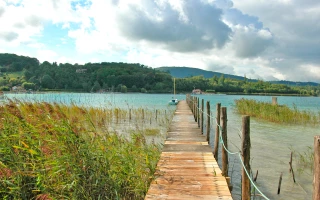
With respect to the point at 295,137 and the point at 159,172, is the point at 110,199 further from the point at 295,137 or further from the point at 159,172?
the point at 295,137

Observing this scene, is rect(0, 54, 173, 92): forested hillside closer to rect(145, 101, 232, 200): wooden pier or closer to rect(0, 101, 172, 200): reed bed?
rect(145, 101, 232, 200): wooden pier

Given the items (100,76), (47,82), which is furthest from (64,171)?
(100,76)

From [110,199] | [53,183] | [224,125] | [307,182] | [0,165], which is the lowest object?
[307,182]

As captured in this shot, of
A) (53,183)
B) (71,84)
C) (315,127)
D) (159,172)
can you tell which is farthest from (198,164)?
(71,84)

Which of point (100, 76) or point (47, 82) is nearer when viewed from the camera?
point (47, 82)

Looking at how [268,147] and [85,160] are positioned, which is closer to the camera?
[85,160]

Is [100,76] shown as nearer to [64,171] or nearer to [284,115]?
[284,115]

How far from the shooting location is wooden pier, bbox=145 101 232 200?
3.72 metres

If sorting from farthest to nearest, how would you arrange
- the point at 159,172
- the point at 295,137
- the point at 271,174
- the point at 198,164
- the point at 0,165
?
1. the point at 295,137
2. the point at 271,174
3. the point at 198,164
4. the point at 159,172
5. the point at 0,165

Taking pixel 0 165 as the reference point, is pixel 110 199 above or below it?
below

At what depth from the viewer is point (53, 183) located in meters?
3.86

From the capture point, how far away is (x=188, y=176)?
4.46 meters

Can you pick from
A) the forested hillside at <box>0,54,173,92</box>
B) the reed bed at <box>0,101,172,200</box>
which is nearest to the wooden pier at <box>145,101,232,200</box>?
the reed bed at <box>0,101,172,200</box>

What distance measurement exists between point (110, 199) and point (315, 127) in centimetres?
1631
